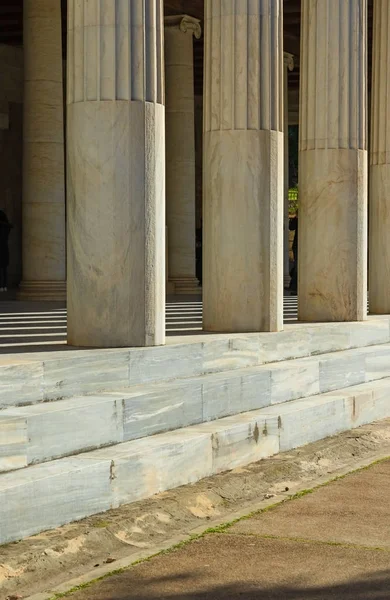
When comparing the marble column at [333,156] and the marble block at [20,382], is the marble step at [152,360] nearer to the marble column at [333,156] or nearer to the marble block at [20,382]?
the marble block at [20,382]

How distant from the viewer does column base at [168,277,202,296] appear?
205 ft

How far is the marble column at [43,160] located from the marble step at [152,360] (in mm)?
Result: 20759

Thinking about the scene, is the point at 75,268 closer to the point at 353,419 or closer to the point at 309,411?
the point at 309,411

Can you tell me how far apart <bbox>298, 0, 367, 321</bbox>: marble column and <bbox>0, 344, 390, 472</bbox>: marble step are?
3.71 metres

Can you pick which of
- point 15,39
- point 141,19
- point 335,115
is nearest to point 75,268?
point 141,19

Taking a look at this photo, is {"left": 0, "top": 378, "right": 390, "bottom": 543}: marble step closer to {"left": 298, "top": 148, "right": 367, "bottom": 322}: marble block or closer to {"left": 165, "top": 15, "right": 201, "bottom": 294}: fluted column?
{"left": 298, "top": 148, "right": 367, "bottom": 322}: marble block

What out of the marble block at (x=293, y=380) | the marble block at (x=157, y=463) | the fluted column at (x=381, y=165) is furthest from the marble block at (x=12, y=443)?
the fluted column at (x=381, y=165)

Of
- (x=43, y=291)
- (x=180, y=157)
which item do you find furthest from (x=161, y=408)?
(x=180, y=157)

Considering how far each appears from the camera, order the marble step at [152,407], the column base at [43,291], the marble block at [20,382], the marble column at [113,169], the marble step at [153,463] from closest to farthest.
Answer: the marble step at [153,463], the marble step at [152,407], the marble block at [20,382], the marble column at [113,169], the column base at [43,291]

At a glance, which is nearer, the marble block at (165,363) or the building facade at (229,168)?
the marble block at (165,363)

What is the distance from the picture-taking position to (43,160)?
51.8 meters

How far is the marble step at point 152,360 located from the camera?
1986cm

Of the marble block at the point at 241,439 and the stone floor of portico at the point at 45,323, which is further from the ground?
the stone floor of portico at the point at 45,323

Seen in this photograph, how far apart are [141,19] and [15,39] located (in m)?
47.8
